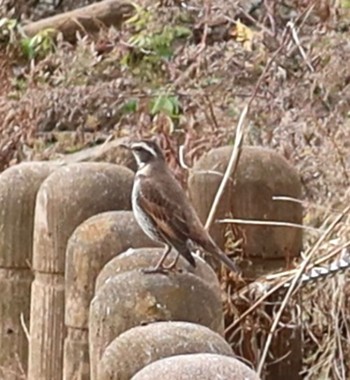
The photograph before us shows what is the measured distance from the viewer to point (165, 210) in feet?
12.1

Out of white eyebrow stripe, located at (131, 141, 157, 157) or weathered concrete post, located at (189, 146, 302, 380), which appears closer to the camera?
weathered concrete post, located at (189, 146, 302, 380)

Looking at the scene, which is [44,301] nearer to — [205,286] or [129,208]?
[129,208]

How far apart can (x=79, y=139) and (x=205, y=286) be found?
15.6 feet

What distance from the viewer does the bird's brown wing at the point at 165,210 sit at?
11.6ft

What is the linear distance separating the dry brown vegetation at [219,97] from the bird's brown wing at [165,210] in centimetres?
49

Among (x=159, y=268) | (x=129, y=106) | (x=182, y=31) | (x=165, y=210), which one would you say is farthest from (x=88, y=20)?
(x=159, y=268)

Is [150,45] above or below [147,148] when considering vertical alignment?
below

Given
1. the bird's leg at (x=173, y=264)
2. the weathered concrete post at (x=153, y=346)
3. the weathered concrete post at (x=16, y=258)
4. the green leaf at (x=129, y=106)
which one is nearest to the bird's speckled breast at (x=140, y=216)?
the bird's leg at (x=173, y=264)

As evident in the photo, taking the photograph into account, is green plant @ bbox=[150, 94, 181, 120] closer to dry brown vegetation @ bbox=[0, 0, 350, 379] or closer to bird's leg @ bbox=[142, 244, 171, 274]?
dry brown vegetation @ bbox=[0, 0, 350, 379]

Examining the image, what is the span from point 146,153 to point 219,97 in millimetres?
2320

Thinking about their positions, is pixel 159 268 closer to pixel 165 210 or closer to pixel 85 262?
pixel 85 262

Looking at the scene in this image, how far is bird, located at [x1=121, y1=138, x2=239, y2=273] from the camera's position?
11.3 ft

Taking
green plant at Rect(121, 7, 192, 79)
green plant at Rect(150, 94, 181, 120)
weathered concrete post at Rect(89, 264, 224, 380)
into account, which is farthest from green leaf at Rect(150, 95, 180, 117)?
weathered concrete post at Rect(89, 264, 224, 380)

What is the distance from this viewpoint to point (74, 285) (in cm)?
327
